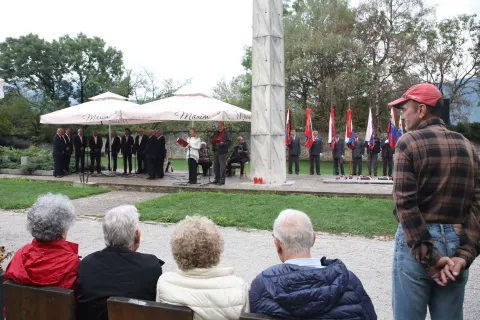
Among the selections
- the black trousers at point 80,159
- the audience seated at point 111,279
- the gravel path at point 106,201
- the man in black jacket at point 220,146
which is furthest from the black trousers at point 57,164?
the audience seated at point 111,279

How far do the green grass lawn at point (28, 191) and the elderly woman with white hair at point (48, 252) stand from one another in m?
8.54

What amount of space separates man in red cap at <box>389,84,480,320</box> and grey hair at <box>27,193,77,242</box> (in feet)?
7.29

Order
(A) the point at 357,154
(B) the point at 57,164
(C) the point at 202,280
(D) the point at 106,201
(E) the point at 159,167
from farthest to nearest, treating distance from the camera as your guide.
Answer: (A) the point at 357,154
(B) the point at 57,164
(E) the point at 159,167
(D) the point at 106,201
(C) the point at 202,280

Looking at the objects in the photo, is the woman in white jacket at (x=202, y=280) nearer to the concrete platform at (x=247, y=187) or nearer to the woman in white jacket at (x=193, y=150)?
the concrete platform at (x=247, y=187)

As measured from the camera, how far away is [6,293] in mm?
2902

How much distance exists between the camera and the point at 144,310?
95.1 inches

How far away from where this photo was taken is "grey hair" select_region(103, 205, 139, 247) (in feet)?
9.97

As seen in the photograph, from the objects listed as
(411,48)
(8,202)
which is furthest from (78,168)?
(411,48)

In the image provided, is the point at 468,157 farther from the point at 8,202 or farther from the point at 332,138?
the point at 332,138

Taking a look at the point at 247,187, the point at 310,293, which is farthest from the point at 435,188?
the point at 247,187

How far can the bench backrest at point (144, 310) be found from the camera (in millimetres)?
2361

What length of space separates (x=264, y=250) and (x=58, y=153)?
39.7 ft

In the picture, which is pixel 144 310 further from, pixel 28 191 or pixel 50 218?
pixel 28 191

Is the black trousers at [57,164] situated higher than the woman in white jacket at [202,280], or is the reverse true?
the black trousers at [57,164]
